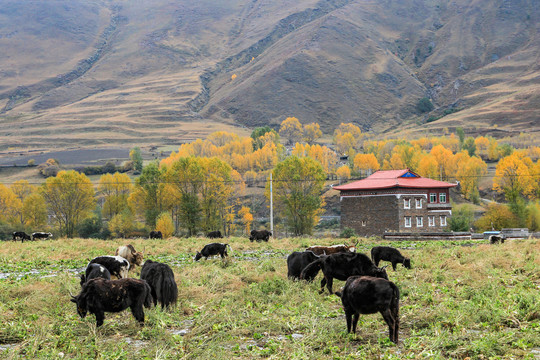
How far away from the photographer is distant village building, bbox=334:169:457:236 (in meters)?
69.0

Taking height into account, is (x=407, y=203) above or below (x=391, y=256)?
above

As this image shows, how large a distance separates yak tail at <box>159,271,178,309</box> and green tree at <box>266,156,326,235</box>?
65064 mm

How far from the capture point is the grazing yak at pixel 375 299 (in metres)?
11.2

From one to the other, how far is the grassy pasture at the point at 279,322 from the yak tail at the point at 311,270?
19.3 inches

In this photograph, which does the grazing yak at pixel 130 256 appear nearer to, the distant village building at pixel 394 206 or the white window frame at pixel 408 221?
the distant village building at pixel 394 206

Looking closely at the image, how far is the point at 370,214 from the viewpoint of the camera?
70.4 meters

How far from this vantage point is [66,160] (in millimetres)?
182250

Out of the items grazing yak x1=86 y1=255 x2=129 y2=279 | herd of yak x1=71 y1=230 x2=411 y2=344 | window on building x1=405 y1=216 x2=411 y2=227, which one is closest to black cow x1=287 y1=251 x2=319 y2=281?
herd of yak x1=71 y1=230 x2=411 y2=344

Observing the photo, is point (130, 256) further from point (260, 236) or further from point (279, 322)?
point (260, 236)

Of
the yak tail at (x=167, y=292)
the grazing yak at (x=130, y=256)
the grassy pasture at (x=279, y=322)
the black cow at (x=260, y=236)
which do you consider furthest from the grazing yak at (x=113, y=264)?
the black cow at (x=260, y=236)

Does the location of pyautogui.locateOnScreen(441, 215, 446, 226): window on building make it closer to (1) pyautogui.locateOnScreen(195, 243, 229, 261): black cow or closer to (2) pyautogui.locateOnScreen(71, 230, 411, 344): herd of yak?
(1) pyautogui.locateOnScreen(195, 243, 229, 261): black cow

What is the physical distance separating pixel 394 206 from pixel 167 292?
57254mm

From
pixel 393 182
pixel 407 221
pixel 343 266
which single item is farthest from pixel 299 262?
pixel 407 221

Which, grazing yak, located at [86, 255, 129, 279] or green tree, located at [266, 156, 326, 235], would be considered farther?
green tree, located at [266, 156, 326, 235]
